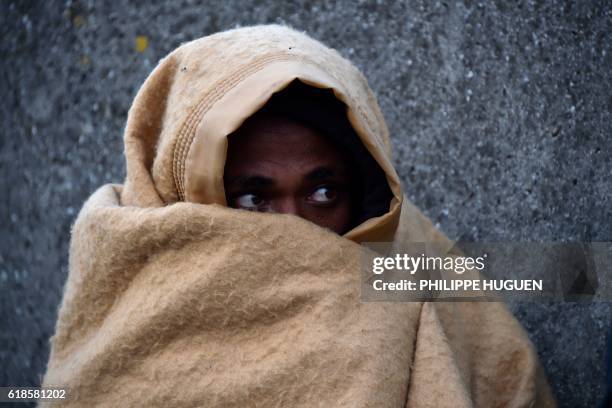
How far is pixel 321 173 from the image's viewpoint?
146 cm

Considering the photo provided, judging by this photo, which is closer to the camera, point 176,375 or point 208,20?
point 176,375

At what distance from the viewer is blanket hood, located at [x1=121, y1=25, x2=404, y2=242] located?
1.33 m

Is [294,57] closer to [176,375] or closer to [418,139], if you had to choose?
[176,375]

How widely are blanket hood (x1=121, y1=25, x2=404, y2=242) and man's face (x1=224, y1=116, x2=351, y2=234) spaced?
3.8 inches

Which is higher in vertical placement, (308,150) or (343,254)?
(308,150)

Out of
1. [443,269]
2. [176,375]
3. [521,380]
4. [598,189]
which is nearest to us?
[176,375]

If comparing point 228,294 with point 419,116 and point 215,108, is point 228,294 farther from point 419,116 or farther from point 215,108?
point 419,116

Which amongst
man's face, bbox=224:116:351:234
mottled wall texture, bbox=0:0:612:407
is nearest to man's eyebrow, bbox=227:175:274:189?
man's face, bbox=224:116:351:234

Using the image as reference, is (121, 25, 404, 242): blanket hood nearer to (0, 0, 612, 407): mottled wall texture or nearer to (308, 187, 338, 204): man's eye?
(308, 187, 338, 204): man's eye

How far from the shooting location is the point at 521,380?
1572mm

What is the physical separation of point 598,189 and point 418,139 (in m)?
0.52

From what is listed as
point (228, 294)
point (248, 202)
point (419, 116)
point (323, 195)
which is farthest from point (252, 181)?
point (419, 116)

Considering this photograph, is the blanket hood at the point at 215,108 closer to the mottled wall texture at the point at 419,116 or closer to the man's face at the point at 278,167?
the man's face at the point at 278,167

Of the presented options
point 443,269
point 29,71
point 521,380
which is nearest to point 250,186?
point 443,269
